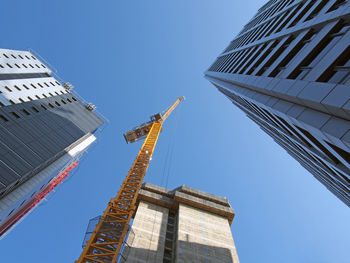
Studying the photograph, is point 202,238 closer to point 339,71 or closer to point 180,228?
point 180,228

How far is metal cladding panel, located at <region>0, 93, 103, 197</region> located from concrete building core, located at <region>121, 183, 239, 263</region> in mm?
15294

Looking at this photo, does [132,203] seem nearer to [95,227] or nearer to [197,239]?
[95,227]

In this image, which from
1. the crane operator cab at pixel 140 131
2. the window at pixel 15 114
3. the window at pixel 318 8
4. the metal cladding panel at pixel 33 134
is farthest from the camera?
the crane operator cab at pixel 140 131

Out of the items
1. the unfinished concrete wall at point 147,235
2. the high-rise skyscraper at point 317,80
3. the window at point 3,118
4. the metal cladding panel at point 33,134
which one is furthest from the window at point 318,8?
the window at point 3,118

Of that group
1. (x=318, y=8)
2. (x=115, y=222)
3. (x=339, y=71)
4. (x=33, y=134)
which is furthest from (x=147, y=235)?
(x=318, y=8)

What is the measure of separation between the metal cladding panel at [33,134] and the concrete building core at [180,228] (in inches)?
602

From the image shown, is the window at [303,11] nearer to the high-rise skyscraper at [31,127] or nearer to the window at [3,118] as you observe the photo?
the high-rise skyscraper at [31,127]

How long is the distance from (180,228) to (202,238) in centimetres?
347

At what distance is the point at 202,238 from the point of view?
36.2 metres

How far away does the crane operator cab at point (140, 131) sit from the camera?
53.3 m

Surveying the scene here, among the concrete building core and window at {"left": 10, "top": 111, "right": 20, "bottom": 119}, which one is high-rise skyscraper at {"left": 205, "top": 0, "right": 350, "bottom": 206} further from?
window at {"left": 10, "top": 111, "right": 20, "bottom": 119}

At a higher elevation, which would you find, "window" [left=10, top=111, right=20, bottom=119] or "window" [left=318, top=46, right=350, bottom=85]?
"window" [left=10, top=111, right=20, bottom=119]

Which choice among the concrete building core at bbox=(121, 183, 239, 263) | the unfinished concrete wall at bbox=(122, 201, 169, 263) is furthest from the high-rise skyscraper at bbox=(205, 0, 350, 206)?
the concrete building core at bbox=(121, 183, 239, 263)

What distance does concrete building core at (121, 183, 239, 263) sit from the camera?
32.4 m
